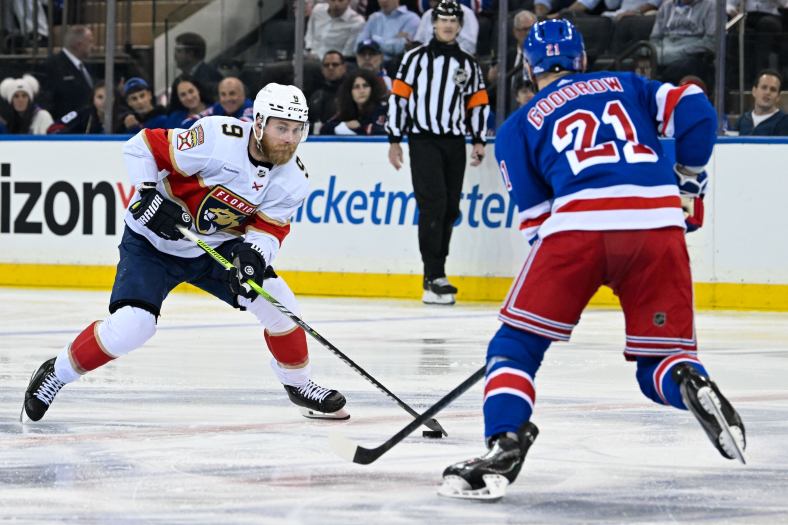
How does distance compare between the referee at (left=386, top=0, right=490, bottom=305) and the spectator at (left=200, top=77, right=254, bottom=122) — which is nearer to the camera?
the referee at (left=386, top=0, right=490, bottom=305)

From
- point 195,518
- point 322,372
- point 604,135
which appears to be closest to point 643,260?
point 604,135

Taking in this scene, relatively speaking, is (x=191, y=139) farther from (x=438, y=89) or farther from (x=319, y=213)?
(x=319, y=213)

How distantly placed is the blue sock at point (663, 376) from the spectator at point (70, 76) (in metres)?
7.42

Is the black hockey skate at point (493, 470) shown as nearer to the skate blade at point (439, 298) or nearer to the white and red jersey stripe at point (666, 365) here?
the white and red jersey stripe at point (666, 365)

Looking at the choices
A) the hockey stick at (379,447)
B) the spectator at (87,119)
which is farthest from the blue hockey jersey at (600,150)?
the spectator at (87,119)

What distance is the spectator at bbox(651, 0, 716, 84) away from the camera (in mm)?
8930

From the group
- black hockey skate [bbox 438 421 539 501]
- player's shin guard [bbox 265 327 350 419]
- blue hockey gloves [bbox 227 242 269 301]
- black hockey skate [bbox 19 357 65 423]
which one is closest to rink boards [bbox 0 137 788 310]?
player's shin guard [bbox 265 327 350 419]

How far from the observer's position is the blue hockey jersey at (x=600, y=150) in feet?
11.5

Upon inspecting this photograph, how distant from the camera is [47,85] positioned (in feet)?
35.2

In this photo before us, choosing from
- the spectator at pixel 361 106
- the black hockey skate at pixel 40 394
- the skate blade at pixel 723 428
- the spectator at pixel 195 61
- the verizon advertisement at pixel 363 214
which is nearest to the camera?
the skate blade at pixel 723 428

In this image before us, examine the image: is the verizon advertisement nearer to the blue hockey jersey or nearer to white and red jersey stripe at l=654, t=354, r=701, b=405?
the blue hockey jersey

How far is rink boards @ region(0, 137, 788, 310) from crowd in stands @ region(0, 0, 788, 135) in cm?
26

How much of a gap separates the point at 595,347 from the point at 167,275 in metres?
2.62

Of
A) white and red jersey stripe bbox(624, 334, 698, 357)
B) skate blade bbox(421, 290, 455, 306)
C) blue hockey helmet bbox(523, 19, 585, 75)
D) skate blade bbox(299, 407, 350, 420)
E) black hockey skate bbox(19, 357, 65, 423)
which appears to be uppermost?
blue hockey helmet bbox(523, 19, 585, 75)
